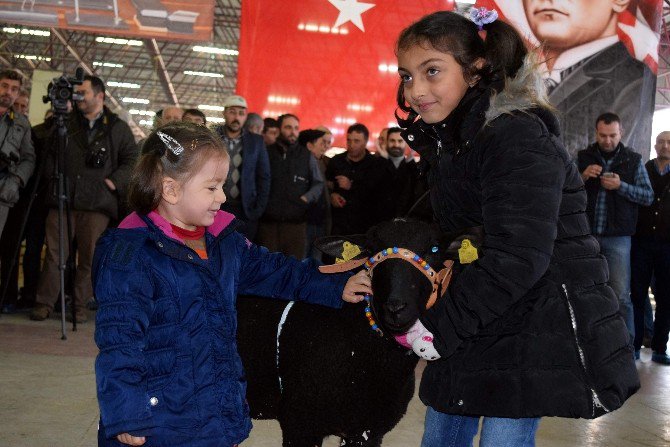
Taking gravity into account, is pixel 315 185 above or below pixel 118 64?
below

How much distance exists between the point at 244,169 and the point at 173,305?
413cm

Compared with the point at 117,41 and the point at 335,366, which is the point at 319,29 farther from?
the point at 117,41

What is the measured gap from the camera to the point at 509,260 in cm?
157

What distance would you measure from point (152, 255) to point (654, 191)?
5.47m

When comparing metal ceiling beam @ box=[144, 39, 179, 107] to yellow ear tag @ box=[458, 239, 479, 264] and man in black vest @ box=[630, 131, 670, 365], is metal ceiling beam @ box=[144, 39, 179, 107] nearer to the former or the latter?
man in black vest @ box=[630, 131, 670, 365]

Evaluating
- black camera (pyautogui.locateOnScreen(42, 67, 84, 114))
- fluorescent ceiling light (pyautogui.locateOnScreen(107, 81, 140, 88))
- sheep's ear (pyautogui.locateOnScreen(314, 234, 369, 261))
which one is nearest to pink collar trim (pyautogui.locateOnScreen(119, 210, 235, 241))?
sheep's ear (pyautogui.locateOnScreen(314, 234, 369, 261))

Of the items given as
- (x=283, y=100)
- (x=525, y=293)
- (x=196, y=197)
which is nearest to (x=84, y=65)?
(x=283, y=100)

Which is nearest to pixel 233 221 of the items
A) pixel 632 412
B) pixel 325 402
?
pixel 325 402

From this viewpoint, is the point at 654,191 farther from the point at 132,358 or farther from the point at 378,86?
the point at 132,358

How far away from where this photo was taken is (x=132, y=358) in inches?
64.8

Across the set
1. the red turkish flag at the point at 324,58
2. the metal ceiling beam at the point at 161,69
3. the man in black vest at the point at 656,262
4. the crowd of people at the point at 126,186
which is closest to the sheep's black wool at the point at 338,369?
the crowd of people at the point at 126,186

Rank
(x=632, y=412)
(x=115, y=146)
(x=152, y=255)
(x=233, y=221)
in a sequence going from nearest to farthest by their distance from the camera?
(x=152, y=255), (x=233, y=221), (x=632, y=412), (x=115, y=146)

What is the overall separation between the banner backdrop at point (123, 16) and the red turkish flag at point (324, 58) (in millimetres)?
606

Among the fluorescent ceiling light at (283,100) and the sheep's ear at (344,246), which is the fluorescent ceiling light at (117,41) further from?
the sheep's ear at (344,246)
